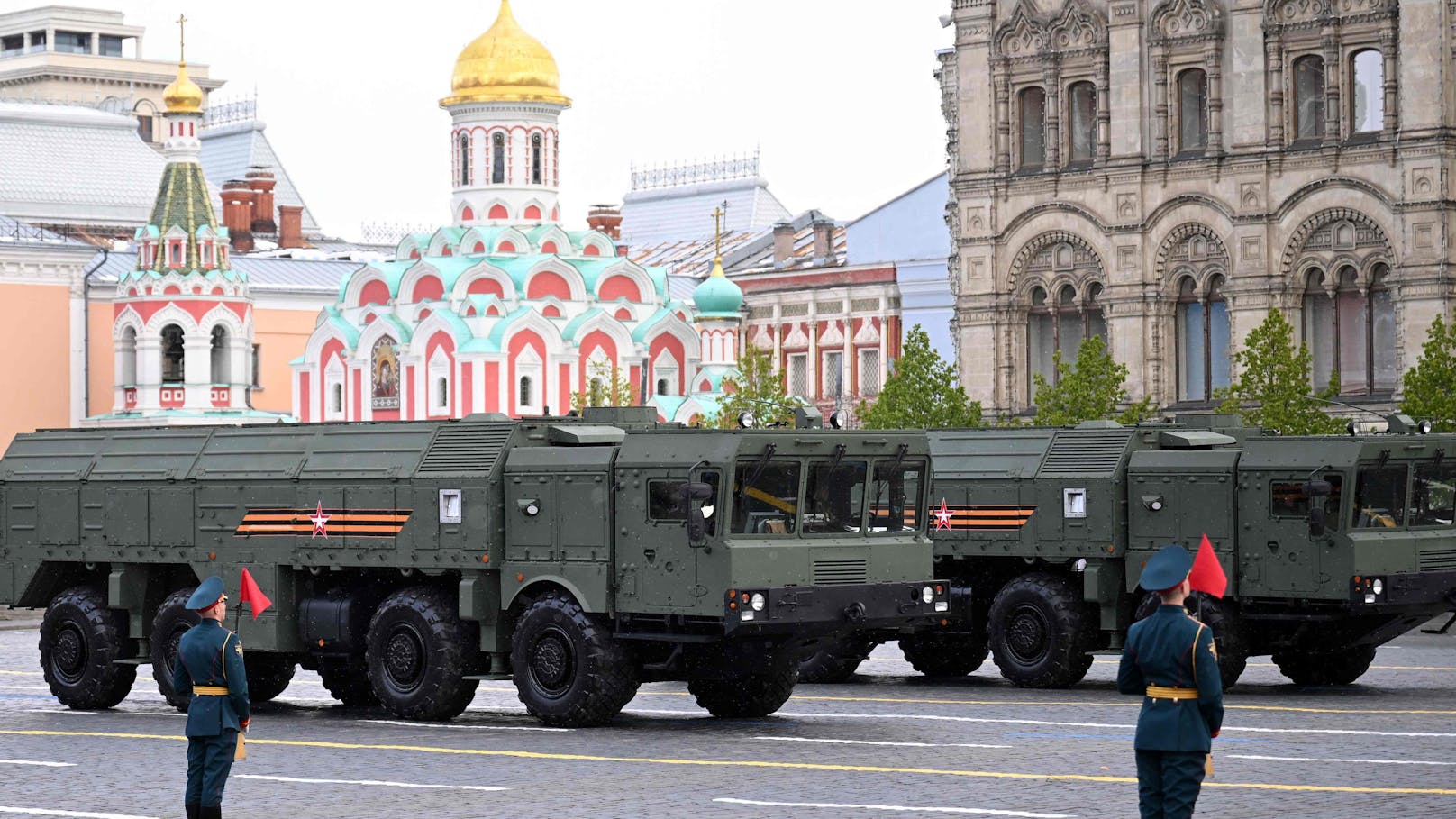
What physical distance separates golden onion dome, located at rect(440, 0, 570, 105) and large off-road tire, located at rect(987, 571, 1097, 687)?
65.2m

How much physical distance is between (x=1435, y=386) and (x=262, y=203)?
76051mm

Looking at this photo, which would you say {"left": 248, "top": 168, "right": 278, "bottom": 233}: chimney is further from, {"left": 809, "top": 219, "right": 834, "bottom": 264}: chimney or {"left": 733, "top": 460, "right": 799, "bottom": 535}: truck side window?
{"left": 733, "top": 460, "right": 799, "bottom": 535}: truck side window

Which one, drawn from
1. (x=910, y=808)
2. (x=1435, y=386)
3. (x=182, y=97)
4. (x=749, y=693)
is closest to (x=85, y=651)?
(x=749, y=693)

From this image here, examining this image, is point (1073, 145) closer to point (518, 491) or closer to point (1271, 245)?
point (1271, 245)

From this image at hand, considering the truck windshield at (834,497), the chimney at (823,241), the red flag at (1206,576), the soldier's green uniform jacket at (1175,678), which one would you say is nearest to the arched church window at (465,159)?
the chimney at (823,241)

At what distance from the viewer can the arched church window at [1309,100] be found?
157 feet

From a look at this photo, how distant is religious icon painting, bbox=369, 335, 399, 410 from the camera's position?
87.1 m

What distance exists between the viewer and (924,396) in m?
50.3

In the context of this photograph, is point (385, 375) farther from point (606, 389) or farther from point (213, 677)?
point (213, 677)

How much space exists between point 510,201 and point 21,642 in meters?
55.1

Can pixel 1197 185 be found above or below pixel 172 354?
above

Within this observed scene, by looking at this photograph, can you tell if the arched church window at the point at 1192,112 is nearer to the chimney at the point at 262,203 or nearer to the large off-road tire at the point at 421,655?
the large off-road tire at the point at 421,655

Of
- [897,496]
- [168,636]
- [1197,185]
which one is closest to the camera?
[897,496]

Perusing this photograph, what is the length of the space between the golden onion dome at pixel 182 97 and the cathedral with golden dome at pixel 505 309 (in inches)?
318
